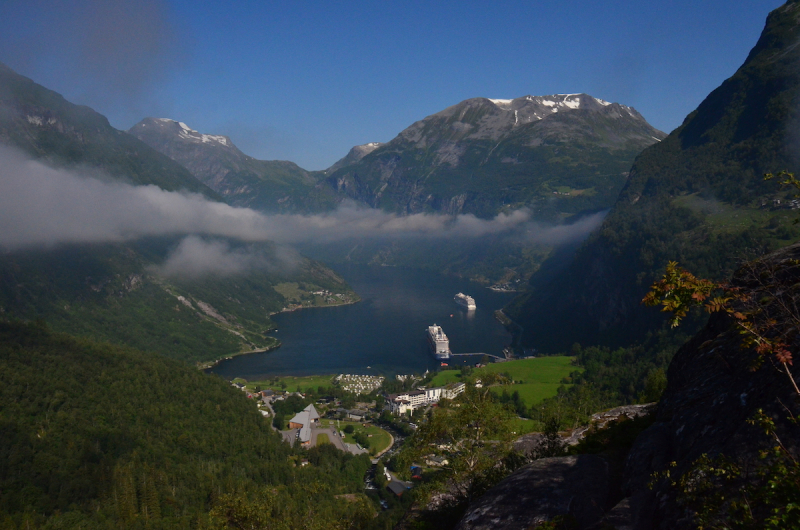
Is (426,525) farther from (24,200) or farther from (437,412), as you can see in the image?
(24,200)

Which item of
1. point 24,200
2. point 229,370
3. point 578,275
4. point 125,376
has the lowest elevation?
point 229,370

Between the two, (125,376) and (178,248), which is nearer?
(125,376)

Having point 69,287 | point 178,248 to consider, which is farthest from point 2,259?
point 178,248

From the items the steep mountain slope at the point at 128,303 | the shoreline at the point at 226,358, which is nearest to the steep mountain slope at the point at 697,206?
the shoreline at the point at 226,358

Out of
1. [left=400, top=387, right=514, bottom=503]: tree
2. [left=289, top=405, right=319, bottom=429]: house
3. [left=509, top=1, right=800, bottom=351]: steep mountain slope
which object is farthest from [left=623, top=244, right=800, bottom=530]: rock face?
[left=509, top=1, right=800, bottom=351]: steep mountain slope

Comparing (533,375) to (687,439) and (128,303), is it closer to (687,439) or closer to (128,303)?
(687,439)

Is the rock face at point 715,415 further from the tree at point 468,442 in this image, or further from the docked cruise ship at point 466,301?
the docked cruise ship at point 466,301
